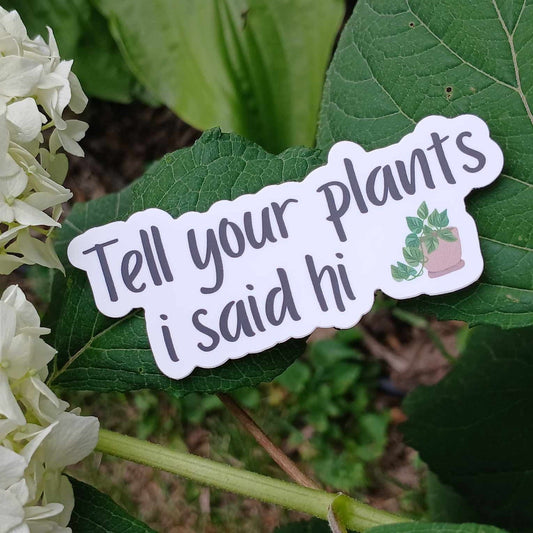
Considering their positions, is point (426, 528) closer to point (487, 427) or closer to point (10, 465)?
point (10, 465)

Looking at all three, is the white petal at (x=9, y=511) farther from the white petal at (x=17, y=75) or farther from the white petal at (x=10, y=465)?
the white petal at (x=17, y=75)

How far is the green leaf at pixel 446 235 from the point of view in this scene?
679 mm

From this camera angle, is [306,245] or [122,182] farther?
[122,182]

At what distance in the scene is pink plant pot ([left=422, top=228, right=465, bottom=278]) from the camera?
26.6 inches

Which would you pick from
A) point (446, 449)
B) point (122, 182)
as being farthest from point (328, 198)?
point (122, 182)

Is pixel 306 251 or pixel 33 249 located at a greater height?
pixel 33 249

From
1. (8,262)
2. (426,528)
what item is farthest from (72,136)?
(426,528)

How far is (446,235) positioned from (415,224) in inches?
1.2

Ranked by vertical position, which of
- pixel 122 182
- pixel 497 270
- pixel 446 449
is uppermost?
pixel 497 270

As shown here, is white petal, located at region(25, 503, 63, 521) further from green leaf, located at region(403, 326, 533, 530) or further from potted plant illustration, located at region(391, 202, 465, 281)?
green leaf, located at region(403, 326, 533, 530)

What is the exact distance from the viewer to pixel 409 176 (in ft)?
2.28

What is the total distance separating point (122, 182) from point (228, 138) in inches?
47.9

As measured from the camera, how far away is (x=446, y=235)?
2.23ft

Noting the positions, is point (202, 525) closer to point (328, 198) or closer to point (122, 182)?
point (122, 182)
